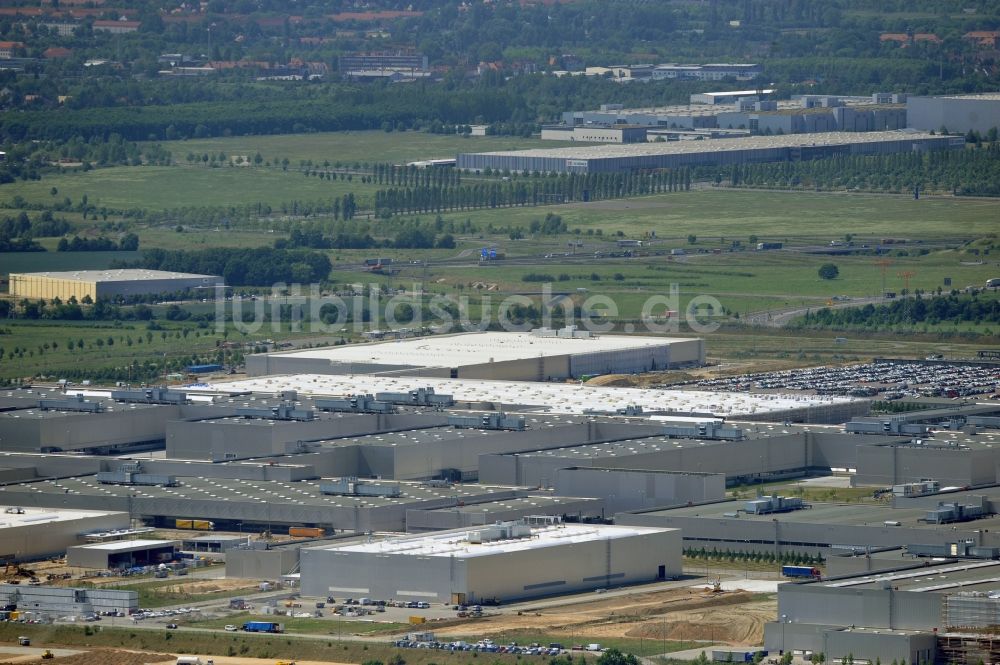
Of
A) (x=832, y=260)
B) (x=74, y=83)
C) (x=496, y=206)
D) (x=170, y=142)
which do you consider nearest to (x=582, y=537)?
(x=832, y=260)

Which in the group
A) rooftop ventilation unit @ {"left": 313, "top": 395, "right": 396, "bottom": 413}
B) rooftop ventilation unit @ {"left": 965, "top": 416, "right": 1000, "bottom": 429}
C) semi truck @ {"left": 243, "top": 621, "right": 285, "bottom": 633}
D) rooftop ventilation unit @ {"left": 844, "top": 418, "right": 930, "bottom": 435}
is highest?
semi truck @ {"left": 243, "top": 621, "right": 285, "bottom": 633}

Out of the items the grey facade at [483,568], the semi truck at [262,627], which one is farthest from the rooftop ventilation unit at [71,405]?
the semi truck at [262,627]

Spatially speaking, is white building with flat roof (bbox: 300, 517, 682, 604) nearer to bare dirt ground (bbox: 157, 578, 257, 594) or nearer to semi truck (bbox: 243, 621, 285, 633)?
bare dirt ground (bbox: 157, 578, 257, 594)

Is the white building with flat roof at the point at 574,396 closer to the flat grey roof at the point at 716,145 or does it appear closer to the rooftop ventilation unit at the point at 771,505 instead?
the rooftop ventilation unit at the point at 771,505

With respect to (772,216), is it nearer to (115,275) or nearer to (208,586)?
(115,275)

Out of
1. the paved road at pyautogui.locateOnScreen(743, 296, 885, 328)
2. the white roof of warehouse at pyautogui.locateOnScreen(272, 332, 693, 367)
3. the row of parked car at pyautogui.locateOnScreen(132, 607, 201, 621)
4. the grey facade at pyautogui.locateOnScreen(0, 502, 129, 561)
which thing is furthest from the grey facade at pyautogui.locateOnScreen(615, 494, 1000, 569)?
the paved road at pyautogui.locateOnScreen(743, 296, 885, 328)

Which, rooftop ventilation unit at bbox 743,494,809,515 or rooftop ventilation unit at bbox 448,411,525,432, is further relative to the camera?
rooftop ventilation unit at bbox 448,411,525,432
